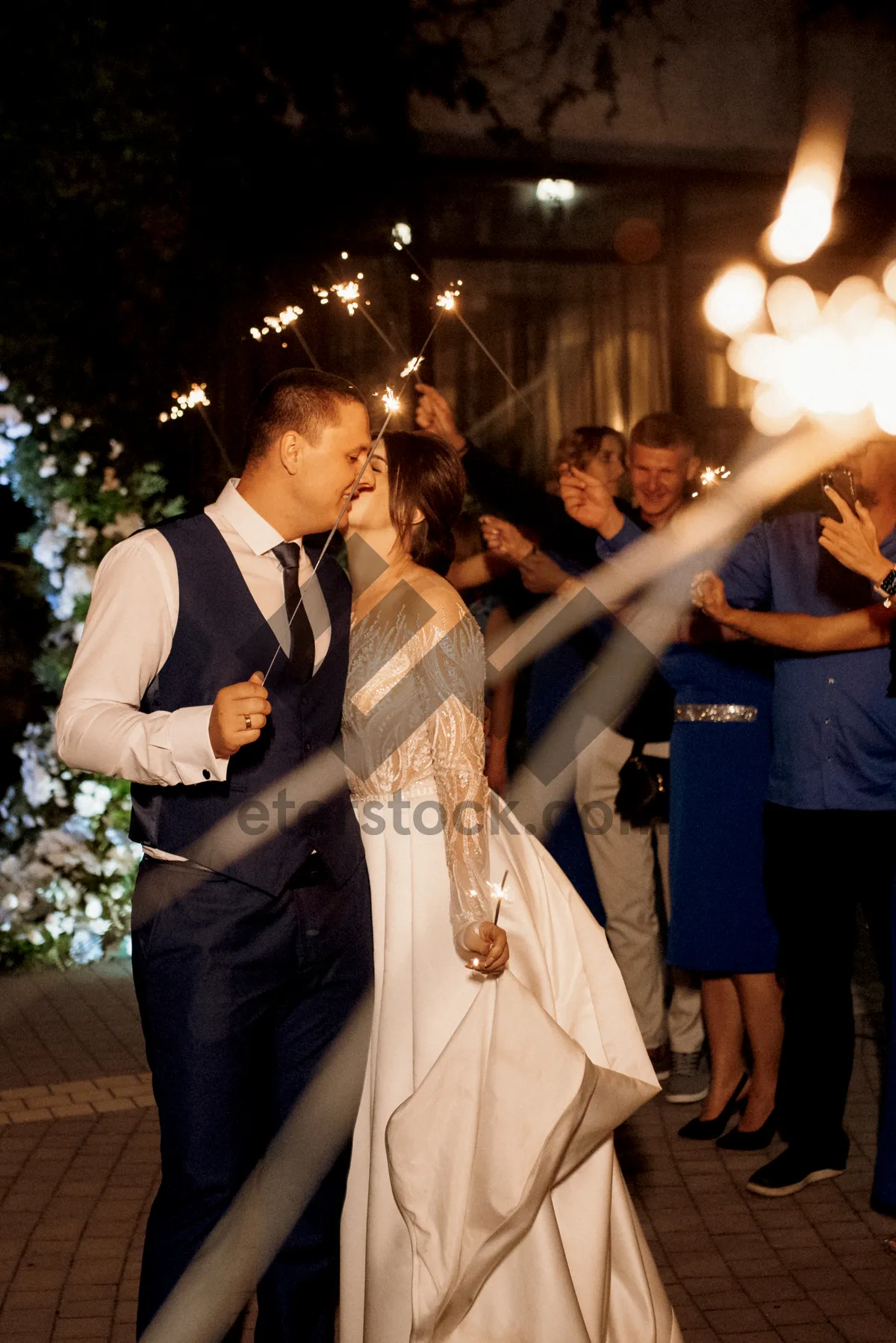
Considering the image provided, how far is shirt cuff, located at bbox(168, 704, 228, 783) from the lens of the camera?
2746 mm

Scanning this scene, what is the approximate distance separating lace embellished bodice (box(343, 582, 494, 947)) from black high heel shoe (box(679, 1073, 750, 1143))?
2.17m

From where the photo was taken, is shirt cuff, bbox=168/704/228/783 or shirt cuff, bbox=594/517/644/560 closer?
shirt cuff, bbox=168/704/228/783

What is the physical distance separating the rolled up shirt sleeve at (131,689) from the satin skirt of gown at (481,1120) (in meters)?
0.70

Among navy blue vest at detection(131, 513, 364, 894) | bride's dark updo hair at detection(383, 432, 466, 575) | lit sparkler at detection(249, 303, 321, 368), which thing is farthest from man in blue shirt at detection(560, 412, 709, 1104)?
lit sparkler at detection(249, 303, 321, 368)

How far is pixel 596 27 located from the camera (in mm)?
9750

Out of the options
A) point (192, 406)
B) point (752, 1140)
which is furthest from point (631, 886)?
point (192, 406)

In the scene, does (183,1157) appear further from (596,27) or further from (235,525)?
(596,27)

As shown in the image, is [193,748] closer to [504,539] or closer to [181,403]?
[504,539]

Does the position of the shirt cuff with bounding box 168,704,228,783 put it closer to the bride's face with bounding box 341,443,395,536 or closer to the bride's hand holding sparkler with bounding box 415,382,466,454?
the bride's face with bounding box 341,443,395,536

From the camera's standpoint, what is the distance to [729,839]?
4934 mm

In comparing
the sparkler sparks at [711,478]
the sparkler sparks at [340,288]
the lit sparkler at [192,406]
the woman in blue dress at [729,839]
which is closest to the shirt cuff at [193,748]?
the woman in blue dress at [729,839]

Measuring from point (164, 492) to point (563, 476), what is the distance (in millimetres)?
3488

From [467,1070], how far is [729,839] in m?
2.06

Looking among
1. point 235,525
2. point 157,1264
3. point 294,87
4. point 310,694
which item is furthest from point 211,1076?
point 294,87
